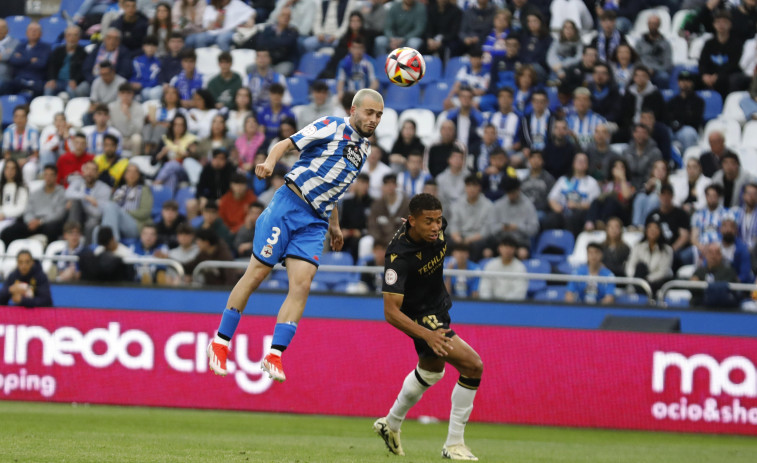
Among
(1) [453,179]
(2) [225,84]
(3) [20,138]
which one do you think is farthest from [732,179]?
(3) [20,138]

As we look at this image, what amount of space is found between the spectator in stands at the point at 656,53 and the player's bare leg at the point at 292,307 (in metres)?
11.6

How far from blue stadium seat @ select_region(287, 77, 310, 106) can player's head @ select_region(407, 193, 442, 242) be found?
11117 millimetres

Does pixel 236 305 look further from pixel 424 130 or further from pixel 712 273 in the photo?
pixel 424 130

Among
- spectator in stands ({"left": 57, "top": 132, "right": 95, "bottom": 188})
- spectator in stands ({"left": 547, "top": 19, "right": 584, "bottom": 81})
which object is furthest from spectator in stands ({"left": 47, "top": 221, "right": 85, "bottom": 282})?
spectator in stands ({"left": 547, "top": 19, "right": 584, "bottom": 81})

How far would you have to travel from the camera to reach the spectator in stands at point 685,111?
1798 cm

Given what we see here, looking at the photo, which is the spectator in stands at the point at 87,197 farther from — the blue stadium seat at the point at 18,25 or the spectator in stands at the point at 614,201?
the spectator in stands at the point at 614,201

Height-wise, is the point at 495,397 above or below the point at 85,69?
below

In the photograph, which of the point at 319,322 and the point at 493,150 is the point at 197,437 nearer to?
the point at 319,322

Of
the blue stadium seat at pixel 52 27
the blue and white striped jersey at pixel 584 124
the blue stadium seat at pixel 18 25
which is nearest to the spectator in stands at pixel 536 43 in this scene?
the blue and white striped jersey at pixel 584 124

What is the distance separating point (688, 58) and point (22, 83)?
482 inches

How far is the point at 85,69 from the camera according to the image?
20.3 m

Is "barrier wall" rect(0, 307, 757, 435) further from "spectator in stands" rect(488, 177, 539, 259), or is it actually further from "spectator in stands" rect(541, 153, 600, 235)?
"spectator in stands" rect(541, 153, 600, 235)

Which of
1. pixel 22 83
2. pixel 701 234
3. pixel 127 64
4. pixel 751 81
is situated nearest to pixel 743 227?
pixel 701 234

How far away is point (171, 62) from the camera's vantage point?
2003 cm
